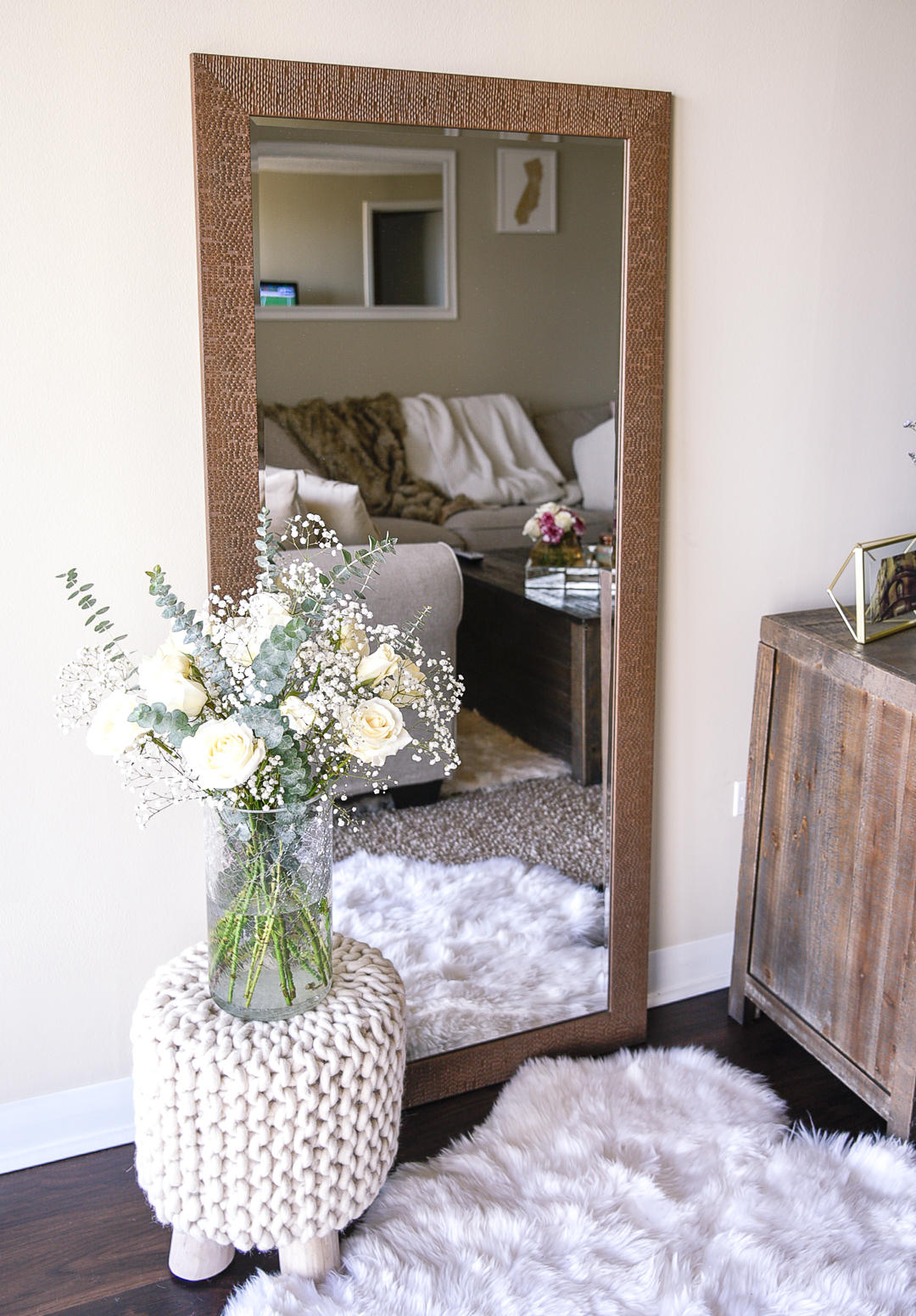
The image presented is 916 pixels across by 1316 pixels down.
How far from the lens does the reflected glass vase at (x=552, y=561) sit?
81.8 inches

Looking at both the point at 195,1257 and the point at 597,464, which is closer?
the point at 195,1257

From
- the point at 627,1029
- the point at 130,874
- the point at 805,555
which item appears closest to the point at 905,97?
the point at 805,555

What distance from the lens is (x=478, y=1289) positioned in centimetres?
172

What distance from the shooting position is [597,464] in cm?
211

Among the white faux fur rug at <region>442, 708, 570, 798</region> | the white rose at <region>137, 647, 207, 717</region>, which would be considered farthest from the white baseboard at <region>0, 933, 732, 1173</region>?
the white rose at <region>137, 647, 207, 717</region>

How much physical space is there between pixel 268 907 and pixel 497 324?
3.45 ft

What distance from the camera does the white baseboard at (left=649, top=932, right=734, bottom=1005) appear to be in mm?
2529

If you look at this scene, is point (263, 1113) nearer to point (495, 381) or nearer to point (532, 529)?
point (532, 529)

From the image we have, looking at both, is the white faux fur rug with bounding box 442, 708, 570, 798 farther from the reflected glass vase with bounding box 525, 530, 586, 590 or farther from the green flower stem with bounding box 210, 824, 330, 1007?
the green flower stem with bounding box 210, 824, 330, 1007

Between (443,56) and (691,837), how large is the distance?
161 centimetres

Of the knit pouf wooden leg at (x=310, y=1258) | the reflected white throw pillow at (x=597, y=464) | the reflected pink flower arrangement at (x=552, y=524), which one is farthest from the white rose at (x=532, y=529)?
the knit pouf wooden leg at (x=310, y=1258)

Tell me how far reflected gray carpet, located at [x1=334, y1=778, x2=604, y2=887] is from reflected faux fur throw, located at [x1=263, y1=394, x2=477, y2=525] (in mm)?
544

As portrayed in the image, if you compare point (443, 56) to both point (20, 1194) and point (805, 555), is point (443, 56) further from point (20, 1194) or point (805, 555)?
point (20, 1194)

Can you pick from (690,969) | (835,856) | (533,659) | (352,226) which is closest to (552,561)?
(533,659)
